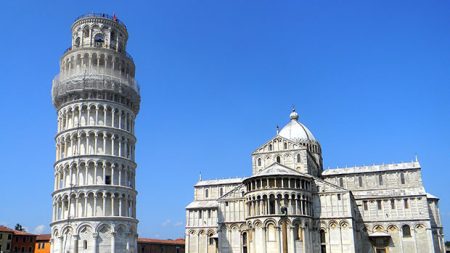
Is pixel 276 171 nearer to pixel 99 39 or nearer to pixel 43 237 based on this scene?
pixel 99 39

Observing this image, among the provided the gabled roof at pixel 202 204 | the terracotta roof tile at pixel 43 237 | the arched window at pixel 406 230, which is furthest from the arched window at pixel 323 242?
the terracotta roof tile at pixel 43 237

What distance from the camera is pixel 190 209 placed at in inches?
2803

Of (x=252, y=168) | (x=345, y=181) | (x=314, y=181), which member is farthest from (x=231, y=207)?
(x=345, y=181)

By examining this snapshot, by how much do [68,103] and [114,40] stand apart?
32.3 ft

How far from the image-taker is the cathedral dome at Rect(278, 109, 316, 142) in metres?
70.1

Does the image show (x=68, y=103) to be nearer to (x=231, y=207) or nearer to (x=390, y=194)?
(x=231, y=207)

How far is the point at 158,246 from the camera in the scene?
310 ft

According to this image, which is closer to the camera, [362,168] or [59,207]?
[59,207]

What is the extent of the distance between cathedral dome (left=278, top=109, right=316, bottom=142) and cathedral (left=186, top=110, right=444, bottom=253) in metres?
0.16

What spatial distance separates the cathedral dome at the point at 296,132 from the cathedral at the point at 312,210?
16cm

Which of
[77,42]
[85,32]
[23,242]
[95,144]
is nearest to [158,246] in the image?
[23,242]

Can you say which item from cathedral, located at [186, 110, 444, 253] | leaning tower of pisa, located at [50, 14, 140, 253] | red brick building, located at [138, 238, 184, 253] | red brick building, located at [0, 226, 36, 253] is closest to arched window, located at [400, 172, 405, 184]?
cathedral, located at [186, 110, 444, 253]

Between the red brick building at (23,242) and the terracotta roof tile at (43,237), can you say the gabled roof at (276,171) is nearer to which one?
the terracotta roof tile at (43,237)

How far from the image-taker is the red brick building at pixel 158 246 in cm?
8994
